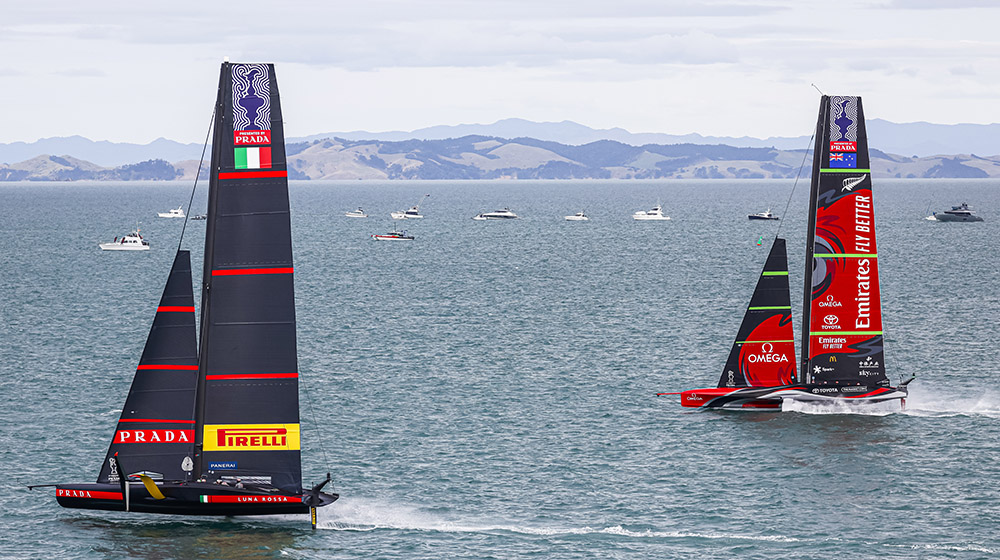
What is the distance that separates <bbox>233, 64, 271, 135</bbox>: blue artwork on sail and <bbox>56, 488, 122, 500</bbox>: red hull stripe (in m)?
11.1

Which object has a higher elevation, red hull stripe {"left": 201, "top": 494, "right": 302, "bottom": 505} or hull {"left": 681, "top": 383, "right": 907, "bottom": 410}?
red hull stripe {"left": 201, "top": 494, "right": 302, "bottom": 505}

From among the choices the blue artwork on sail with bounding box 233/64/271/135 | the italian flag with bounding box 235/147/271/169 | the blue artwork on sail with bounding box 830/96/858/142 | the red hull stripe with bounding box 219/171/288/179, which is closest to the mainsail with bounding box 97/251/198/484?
the red hull stripe with bounding box 219/171/288/179

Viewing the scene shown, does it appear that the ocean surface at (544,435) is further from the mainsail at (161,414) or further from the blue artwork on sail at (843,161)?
the blue artwork on sail at (843,161)

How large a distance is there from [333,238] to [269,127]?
14439 cm

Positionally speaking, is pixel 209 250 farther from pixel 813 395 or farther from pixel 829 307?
pixel 813 395

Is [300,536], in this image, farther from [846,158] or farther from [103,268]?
[103,268]

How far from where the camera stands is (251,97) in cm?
3256

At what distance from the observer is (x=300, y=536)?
3712cm

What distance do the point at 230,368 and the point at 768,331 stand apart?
2596 cm

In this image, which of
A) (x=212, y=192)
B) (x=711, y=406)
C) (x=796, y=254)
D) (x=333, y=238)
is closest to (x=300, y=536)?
(x=212, y=192)

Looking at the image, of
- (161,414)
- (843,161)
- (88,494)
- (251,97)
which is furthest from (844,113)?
(88,494)

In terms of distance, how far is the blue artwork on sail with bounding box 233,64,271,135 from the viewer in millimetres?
32500

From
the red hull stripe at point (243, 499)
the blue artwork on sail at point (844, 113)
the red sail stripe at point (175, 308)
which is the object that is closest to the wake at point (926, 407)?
the blue artwork on sail at point (844, 113)

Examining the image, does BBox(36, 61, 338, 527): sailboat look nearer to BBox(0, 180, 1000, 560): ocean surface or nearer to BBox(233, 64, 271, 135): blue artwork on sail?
BBox(233, 64, 271, 135): blue artwork on sail
